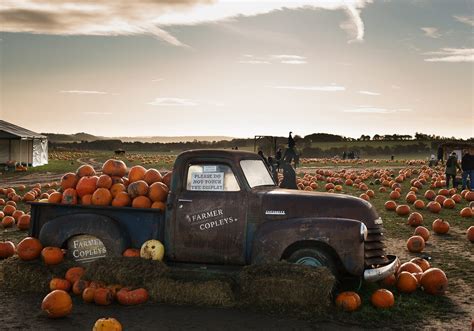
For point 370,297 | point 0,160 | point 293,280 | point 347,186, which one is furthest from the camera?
point 0,160

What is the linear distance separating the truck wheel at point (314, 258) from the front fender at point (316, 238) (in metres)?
0.15

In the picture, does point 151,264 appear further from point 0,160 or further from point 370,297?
point 0,160

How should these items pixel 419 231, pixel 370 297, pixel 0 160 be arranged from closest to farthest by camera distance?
pixel 370 297 → pixel 419 231 → pixel 0 160

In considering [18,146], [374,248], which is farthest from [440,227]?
[18,146]

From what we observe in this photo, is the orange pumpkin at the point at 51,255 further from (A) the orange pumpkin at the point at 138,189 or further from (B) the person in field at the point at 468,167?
(B) the person in field at the point at 468,167

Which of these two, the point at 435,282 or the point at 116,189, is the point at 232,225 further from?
the point at 435,282

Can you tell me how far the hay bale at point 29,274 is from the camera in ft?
29.3

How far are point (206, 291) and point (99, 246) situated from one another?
2.26 metres

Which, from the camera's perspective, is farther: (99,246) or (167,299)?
(99,246)

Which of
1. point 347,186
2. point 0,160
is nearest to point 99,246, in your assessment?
point 347,186

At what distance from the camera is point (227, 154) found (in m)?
8.88

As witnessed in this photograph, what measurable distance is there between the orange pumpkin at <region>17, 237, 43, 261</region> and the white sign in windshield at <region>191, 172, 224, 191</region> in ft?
9.75

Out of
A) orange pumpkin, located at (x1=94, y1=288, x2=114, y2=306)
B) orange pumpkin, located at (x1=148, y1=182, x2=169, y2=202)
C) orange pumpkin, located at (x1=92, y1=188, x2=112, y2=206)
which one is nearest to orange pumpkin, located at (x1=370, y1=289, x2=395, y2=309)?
orange pumpkin, located at (x1=148, y1=182, x2=169, y2=202)

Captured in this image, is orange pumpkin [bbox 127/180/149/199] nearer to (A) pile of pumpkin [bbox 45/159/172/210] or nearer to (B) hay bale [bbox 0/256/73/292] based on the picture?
(A) pile of pumpkin [bbox 45/159/172/210]
